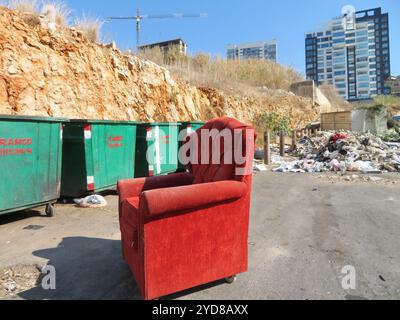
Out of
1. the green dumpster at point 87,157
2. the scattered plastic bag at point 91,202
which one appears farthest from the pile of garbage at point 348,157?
the scattered plastic bag at point 91,202

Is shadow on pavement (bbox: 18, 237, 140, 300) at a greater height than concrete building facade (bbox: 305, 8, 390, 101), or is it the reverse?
concrete building facade (bbox: 305, 8, 390, 101)

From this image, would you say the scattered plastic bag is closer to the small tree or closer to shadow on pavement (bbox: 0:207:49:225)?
shadow on pavement (bbox: 0:207:49:225)

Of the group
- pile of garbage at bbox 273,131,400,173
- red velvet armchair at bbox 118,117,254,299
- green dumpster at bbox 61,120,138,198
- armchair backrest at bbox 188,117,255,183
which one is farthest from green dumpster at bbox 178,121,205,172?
red velvet armchair at bbox 118,117,254,299

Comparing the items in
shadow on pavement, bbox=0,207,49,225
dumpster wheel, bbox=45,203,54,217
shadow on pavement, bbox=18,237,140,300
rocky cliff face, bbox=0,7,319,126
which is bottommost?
shadow on pavement, bbox=18,237,140,300

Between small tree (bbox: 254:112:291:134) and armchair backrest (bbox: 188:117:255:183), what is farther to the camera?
small tree (bbox: 254:112:291:134)

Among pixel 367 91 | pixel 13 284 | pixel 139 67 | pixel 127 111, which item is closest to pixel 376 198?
pixel 13 284

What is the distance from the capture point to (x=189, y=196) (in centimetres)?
250

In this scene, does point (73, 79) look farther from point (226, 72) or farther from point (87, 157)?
point (226, 72)

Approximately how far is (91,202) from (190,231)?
3.84 metres

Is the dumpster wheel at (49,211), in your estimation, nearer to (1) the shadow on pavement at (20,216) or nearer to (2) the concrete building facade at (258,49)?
(1) the shadow on pavement at (20,216)

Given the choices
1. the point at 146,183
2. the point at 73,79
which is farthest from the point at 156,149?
the point at 146,183

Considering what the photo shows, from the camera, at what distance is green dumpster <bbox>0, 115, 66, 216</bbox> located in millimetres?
4676

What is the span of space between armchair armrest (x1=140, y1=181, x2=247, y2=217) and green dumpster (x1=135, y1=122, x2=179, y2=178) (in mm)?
5244

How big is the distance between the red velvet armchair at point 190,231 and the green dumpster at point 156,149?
472 centimetres
